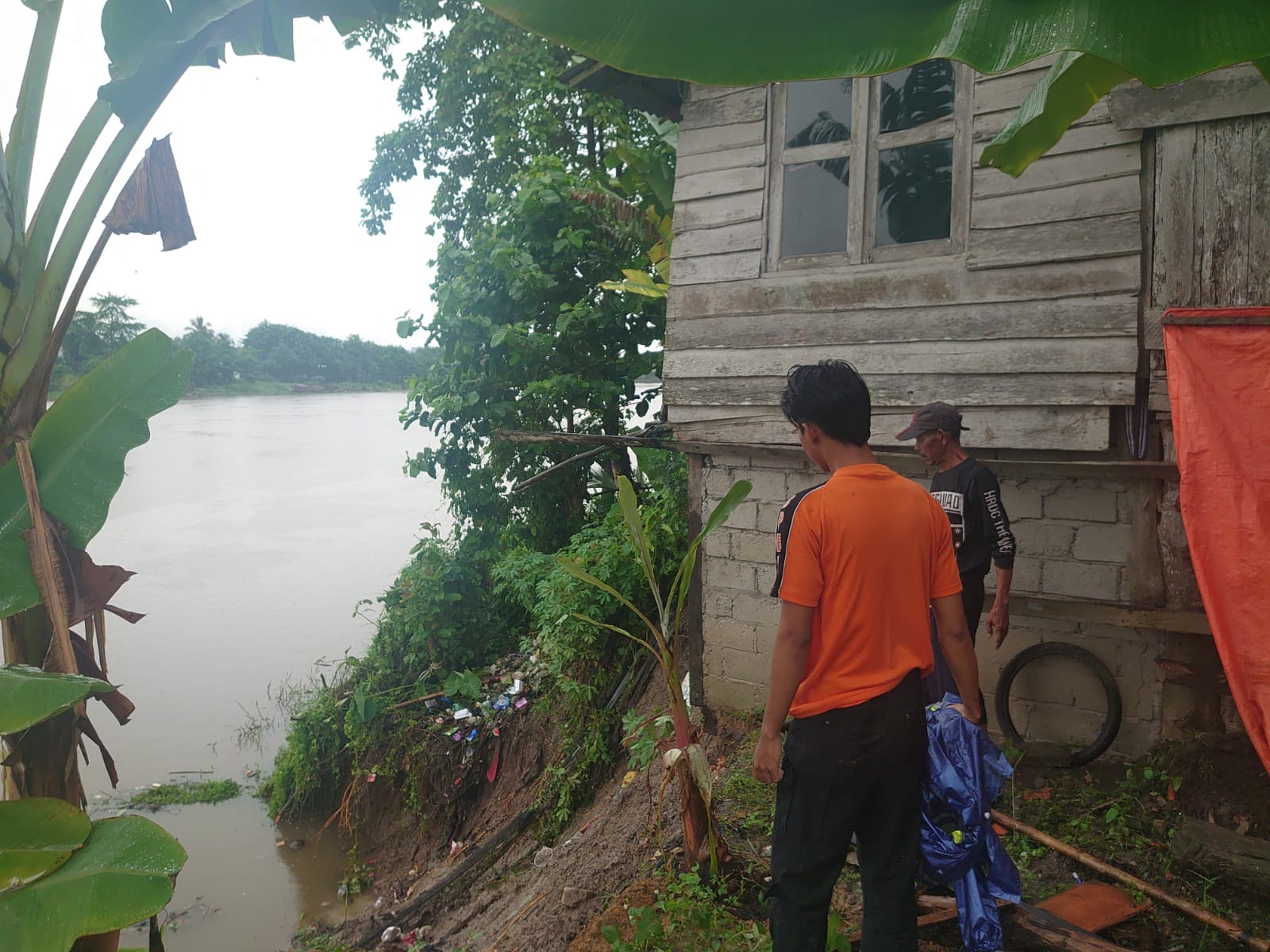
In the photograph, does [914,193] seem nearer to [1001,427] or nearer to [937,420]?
[1001,427]

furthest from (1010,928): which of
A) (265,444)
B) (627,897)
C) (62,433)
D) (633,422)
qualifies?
(265,444)

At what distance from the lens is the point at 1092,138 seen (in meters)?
4.11

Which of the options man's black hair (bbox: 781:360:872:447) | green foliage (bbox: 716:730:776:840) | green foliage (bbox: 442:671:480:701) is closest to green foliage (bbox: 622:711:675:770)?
green foliage (bbox: 716:730:776:840)

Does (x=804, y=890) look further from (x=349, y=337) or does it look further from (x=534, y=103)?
(x=349, y=337)

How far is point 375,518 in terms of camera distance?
20.9 meters

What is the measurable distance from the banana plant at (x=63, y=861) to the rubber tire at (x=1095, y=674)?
13.3ft

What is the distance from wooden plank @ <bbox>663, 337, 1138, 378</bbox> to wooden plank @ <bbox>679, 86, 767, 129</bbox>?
1.51 m

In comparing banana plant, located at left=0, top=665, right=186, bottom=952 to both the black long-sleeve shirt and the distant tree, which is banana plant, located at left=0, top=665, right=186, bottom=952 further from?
the distant tree

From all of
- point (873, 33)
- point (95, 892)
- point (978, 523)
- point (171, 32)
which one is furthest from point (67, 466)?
point (978, 523)

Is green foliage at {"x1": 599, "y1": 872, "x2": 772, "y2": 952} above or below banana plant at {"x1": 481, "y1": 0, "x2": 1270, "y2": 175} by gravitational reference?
below

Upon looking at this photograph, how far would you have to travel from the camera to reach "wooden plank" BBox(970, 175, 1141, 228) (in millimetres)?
4043

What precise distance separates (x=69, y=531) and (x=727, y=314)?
3.96 m

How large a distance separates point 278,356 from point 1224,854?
25.3 metres

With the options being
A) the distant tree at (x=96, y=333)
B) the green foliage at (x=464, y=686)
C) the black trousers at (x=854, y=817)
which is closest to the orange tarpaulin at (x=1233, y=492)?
the black trousers at (x=854, y=817)
